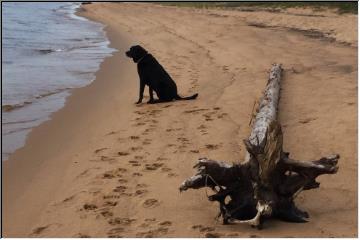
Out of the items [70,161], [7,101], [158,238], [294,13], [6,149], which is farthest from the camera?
[294,13]

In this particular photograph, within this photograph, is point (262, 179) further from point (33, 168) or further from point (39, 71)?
point (39, 71)

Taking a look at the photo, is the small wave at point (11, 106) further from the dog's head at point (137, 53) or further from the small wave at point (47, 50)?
the small wave at point (47, 50)

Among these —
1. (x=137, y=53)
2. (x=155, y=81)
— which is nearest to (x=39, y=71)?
(x=137, y=53)

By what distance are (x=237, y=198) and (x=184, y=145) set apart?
223cm

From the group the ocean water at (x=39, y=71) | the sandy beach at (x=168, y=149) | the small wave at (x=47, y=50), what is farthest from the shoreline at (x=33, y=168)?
the small wave at (x=47, y=50)

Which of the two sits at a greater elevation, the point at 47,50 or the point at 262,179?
the point at 262,179

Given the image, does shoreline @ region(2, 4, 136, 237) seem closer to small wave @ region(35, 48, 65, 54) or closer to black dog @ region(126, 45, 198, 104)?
black dog @ region(126, 45, 198, 104)

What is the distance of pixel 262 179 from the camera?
4.17 m

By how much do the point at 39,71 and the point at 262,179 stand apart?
31.3 ft

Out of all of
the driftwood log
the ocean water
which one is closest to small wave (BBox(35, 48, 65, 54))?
the ocean water

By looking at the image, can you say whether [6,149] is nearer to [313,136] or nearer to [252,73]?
[313,136]

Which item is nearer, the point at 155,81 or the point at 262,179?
the point at 262,179

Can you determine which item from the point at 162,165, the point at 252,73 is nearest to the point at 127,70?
the point at 252,73

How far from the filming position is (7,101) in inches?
366
